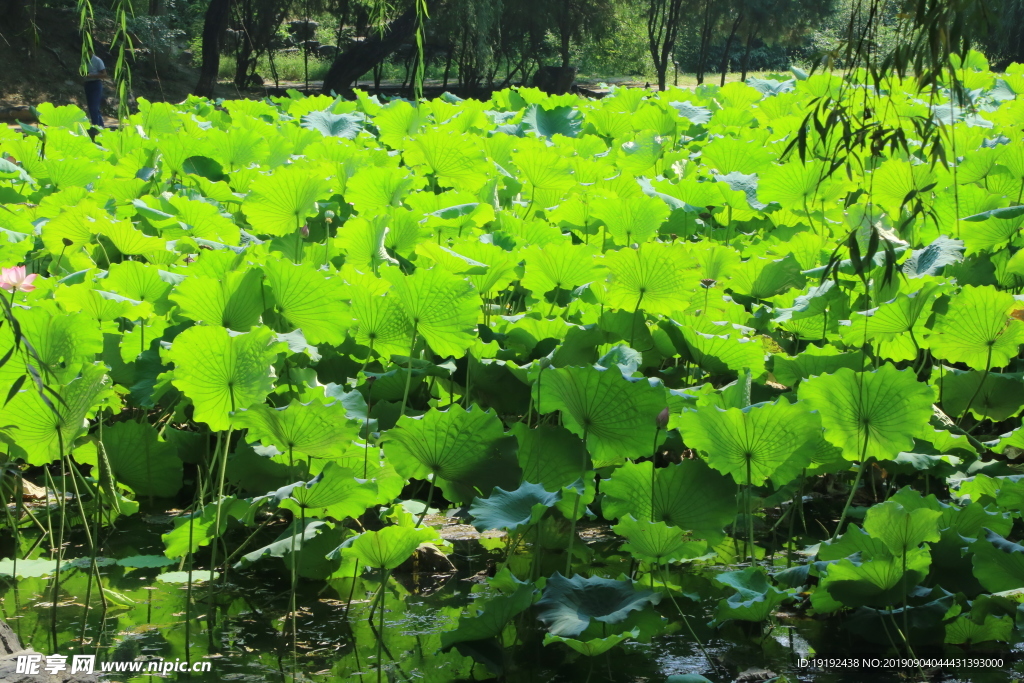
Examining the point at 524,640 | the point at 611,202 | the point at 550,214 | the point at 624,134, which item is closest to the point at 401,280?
the point at 524,640

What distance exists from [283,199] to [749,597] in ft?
5.18

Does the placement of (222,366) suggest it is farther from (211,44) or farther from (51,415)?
(211,44)

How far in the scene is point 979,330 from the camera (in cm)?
186

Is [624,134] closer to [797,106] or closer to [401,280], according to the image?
[797,106]

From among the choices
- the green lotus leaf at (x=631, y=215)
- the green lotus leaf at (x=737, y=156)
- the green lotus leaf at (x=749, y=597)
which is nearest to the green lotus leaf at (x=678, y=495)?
the green lotus leaf at (x=749, y=597)

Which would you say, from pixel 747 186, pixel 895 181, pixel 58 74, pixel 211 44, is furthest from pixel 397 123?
pixel 58 74

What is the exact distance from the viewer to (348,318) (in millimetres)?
1799

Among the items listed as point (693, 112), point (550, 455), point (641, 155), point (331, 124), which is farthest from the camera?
point (693, 112)

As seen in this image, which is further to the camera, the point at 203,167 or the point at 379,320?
the point at 203,167

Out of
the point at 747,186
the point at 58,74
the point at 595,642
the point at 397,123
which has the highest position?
the point at 58,74

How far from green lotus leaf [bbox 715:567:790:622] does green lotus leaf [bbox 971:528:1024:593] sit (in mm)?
285

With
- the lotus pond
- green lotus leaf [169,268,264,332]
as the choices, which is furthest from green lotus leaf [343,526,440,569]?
green lotus leaf [169,268,264,332]

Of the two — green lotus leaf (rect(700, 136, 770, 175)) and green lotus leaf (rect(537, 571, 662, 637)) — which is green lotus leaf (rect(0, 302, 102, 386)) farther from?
green lotus leaf (rect(700, 136, 770, 175))

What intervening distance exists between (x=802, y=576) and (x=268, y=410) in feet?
2.66
